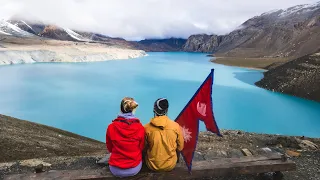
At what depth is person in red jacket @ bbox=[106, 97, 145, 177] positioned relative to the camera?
522 cm

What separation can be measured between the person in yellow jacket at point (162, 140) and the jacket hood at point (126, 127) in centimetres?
33

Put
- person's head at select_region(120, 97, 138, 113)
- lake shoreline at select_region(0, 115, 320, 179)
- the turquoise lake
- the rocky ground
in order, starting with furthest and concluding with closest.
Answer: the turquoise lake → the rocky ground → lake shoreline at select_region(0, 115, 320, 179) → person's head at select_region(120, 97, 138, 113)

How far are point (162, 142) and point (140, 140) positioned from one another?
40 centimetres

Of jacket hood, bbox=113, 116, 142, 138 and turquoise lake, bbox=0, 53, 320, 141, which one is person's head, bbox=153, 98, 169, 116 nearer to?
jacket hood, bbox=113, 116, 142, 138

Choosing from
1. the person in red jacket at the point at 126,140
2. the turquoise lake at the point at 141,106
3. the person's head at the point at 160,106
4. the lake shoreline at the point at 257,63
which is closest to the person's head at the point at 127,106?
the person in red jacket at the point at 126,140

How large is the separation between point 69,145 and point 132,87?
107ft

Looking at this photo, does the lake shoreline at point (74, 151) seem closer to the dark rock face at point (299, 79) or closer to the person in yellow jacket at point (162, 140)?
the person in yellow jacket at point (162, 140)

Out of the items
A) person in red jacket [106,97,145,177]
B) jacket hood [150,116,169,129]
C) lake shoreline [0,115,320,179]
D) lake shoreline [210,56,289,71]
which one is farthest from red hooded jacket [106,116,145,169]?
lake shoreline [210,56,289,71]

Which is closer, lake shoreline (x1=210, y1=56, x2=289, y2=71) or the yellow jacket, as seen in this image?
the yellow jacket

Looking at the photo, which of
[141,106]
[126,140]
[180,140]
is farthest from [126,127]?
[141,106]

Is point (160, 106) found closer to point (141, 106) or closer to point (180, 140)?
point (180, 140)

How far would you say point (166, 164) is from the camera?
5699 mm

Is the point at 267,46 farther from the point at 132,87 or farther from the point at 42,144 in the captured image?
the point at 42,144

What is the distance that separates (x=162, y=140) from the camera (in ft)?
17.9
